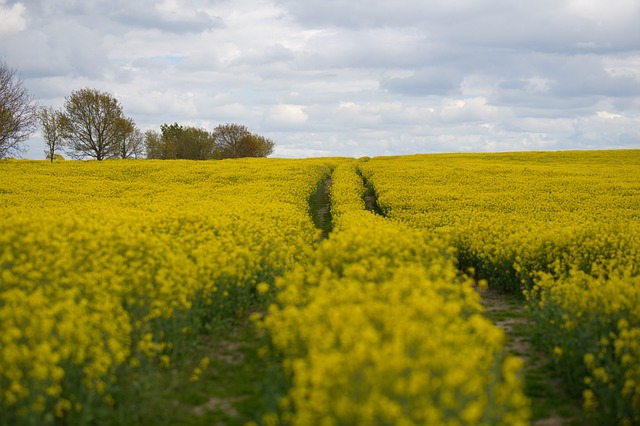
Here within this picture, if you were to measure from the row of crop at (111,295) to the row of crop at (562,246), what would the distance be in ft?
15.3

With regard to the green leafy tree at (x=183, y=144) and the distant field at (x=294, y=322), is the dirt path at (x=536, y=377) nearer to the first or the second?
the distant field at (x=294, y=322)

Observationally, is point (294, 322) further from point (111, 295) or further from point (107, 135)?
point (107, 135)

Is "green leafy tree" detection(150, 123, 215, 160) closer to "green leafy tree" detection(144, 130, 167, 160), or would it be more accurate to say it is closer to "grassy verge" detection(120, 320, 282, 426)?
"green leafy tree" detection(144, 130, 167, 160)

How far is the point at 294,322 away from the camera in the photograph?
7.21 m

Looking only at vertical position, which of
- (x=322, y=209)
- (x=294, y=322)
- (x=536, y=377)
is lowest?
(x=536, y=377)

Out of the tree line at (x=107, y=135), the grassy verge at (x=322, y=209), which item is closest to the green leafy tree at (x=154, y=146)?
the tree line at (x=107, y=135)

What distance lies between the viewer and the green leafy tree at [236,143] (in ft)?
301

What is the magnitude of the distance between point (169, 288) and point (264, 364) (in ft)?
6.08

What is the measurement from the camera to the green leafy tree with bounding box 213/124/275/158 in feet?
301

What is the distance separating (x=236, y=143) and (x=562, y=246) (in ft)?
264

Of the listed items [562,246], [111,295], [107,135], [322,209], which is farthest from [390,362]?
[107,135]

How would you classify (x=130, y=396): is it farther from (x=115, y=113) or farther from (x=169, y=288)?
(x=115, y=113)

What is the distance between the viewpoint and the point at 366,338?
5.38 meters

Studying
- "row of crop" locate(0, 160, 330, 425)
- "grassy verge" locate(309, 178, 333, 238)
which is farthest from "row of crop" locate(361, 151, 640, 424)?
"row of crop" locate(0, 160, 330, 425)
